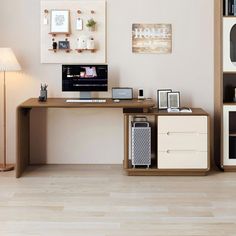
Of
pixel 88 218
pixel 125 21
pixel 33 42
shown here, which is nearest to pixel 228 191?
pixel 88 218

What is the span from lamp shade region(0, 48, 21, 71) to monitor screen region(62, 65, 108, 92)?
482mm

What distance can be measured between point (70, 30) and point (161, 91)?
1.14m

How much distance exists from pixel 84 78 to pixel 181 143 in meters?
1.17

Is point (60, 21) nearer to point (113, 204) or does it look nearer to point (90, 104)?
point (90, 104)

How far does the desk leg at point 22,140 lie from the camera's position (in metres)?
4.21

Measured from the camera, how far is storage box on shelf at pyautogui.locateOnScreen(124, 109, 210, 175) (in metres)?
4.25

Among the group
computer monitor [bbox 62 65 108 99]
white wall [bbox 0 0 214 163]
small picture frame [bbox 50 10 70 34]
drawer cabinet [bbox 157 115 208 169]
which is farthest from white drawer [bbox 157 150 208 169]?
small picture frame [bbox 50 10 70 34]

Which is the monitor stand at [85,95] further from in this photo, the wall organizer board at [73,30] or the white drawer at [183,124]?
the white drawer at [183,124]

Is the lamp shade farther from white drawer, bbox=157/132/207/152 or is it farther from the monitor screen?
white drawer, bbox=157/132/207/152

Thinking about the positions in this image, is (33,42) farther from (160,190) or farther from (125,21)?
(160,190)

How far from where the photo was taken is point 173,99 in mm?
A: 4582

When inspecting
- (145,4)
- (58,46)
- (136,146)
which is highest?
(145,4)

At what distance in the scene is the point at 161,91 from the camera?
459cm

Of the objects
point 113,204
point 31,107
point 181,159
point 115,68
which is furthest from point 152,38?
point 113,204
